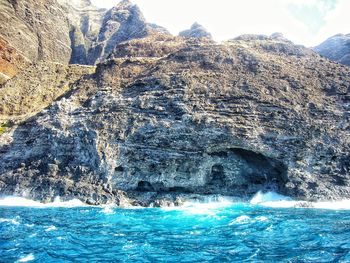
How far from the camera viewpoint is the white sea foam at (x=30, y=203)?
3694 centimetres

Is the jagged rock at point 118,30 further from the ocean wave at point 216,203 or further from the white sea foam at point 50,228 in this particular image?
the white sea foam at point 50,228

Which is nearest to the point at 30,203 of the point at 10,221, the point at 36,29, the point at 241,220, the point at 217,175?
the point at 10,221

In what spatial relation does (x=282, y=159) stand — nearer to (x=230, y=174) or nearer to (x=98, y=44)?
(x=230, y=174)

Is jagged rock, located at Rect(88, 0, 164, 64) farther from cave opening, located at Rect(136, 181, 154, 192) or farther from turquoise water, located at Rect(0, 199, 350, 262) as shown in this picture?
turquoise water, located at Rect(0, 199, 350, 262)

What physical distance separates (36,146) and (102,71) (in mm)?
16837

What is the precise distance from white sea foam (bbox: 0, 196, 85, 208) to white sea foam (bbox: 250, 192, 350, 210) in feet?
63.9

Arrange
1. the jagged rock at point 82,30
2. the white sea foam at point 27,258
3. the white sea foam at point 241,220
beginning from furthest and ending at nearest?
1. the jagged rock at point 82,30
2. the white sea foam at point 241,220
3. the white sea foam at point 27,258

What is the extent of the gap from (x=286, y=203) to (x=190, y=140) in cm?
1272

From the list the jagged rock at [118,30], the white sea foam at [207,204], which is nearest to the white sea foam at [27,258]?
the white sea foam at [207,204]

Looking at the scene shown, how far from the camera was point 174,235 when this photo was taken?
23469mm

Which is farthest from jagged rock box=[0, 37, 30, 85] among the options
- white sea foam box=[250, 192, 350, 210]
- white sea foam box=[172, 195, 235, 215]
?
white sea foam box=[250, 192, 350, 210]

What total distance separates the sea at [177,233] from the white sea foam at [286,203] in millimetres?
102

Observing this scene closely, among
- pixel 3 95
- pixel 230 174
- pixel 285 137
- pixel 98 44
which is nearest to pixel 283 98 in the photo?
pixel 285 137

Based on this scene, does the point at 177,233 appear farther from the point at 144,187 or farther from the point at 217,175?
the point at 217,175
